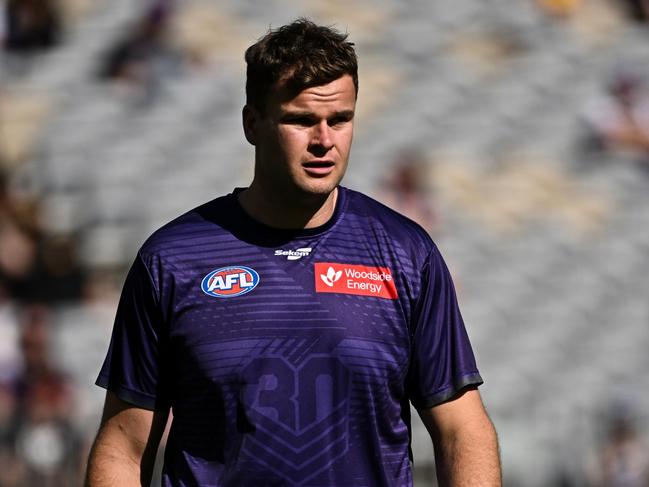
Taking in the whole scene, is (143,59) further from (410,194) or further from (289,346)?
(289,346)

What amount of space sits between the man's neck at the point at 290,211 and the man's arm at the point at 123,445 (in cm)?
54

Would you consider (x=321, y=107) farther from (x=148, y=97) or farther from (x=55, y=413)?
(x=148, y=97)

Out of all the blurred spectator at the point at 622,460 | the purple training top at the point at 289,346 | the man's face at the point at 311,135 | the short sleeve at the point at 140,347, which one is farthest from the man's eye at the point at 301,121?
the blurred spectator at the point at 622,460

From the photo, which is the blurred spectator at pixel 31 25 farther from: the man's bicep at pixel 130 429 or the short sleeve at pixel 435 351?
the short sleeve at pixel 435 351

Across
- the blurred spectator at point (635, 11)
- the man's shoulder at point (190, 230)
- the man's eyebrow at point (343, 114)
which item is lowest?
the man's shoulder at point (190, 230)

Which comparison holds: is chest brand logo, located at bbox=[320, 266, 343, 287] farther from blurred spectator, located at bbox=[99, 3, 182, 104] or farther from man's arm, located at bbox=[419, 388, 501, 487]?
blurred spectator, located at bbox=[99, 3, 182, 104]

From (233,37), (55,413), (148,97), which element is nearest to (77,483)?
(55,413)

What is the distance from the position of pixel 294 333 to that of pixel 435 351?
0.35 m

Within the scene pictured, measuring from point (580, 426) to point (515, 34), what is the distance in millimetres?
4213

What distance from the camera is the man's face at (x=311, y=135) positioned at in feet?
10.1

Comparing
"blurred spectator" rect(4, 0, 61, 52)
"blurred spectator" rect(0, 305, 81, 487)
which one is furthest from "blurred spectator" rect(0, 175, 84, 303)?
"blurred spectator" rect(4, 0, 61, 52)

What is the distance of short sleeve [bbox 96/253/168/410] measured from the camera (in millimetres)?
3164

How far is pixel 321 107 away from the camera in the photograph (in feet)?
10.1

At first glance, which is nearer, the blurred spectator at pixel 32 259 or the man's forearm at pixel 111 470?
the man's forearm at pixel 111 470
